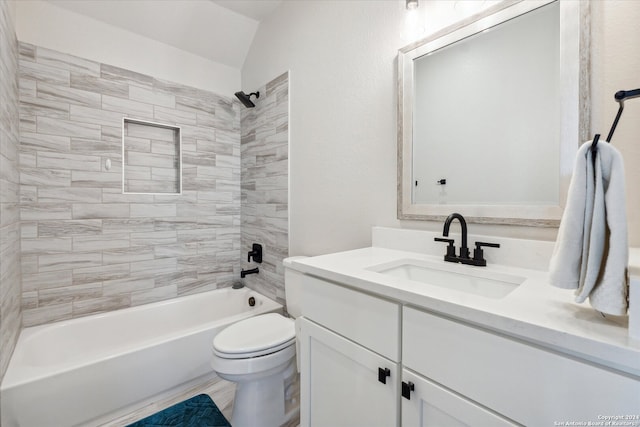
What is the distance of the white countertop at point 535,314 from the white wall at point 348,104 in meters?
0.44

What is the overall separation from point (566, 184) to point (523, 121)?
0.28 m

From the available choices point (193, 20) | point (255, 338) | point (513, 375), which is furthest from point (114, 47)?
point (513, 375)

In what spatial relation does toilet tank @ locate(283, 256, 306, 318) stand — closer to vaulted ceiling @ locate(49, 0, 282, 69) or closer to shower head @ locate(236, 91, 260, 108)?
shower head @ locate(236, 91, 260, 108)

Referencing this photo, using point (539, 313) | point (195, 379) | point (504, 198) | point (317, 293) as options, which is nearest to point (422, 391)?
point (539, 313)

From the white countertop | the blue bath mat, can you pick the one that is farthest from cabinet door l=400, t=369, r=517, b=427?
the blue bath mat

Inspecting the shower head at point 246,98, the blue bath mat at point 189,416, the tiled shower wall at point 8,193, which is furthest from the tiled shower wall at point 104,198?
the blue bath mat at point 189,416

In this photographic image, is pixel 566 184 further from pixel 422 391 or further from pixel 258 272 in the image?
pixel 258 272

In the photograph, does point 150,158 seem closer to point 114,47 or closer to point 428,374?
point 114,47

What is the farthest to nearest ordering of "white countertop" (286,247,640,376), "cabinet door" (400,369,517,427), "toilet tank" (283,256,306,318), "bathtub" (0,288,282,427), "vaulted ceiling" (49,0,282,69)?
"vaulted ceiling" (49,0,282,69) < "toilet tank" (283,256,306,318) < "bathtub" (0,288,282,427) < "cabinet door" (400,369,517,427) < "white countertop" (286,247,640,376)

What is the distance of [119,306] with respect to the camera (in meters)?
2.17

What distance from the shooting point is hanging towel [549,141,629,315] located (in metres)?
0.53

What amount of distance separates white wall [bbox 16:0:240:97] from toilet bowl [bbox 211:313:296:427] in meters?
2.16

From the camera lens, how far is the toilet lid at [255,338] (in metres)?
1.42

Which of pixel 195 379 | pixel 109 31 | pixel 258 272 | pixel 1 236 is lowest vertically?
pixel 195 379
